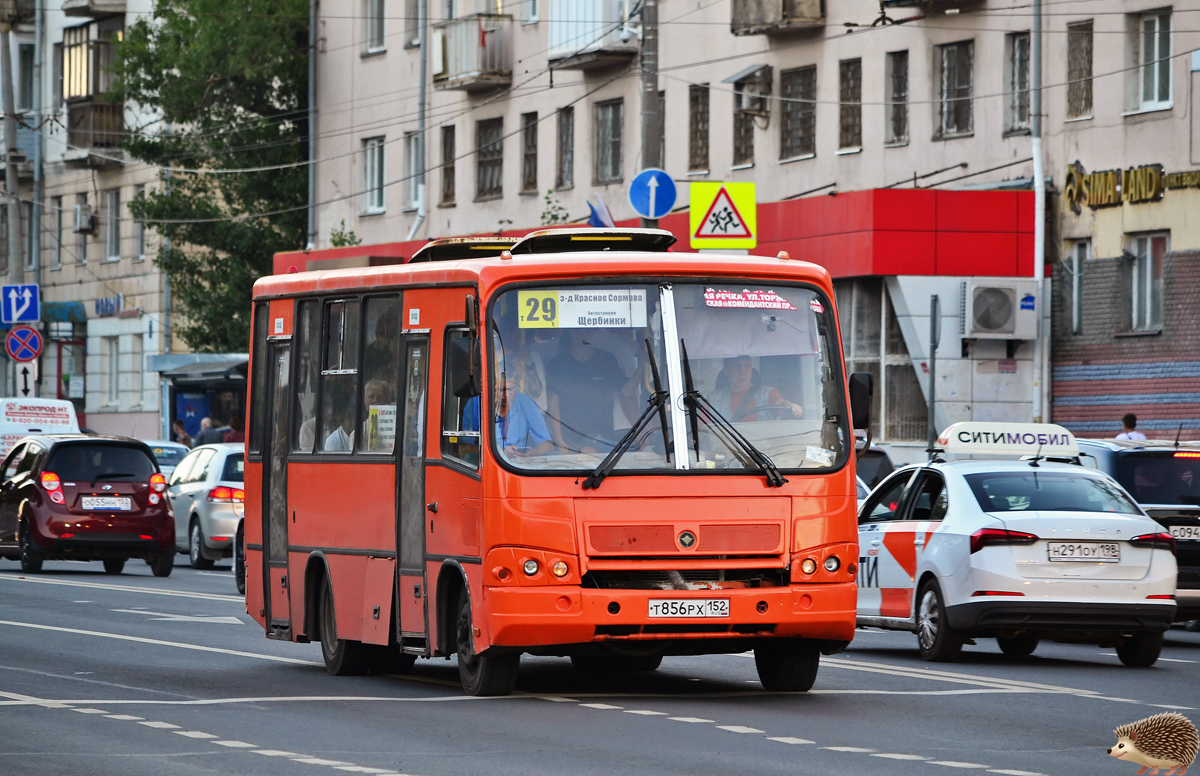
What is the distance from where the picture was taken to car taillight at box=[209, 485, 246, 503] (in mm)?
30828

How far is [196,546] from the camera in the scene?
3180 centimetres

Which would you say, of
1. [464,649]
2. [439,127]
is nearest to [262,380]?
[464,649]

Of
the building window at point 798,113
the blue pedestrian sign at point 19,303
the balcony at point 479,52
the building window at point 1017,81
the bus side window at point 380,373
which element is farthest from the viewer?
the blue pedestrian sign at point 19,303

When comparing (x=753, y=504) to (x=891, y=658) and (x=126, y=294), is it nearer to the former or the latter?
(x=891, y=658)

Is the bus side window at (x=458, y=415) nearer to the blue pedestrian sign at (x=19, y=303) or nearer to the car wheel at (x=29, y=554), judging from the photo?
the car wheel at (x=29, y=554)

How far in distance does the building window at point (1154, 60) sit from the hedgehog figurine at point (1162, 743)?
2304cm

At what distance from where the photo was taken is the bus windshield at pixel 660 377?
1308 cm

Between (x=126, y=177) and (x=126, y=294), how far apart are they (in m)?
3.04

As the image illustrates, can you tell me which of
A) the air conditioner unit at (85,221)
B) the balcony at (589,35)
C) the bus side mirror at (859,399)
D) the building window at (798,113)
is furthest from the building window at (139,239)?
the bus side mirror at (859,399)

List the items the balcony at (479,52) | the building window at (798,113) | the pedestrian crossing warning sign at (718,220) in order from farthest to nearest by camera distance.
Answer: the balcony at (479,52)
the building window at (798,113)
the pedestrian crossing warning sign at (718,220)

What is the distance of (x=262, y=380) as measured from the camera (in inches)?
657

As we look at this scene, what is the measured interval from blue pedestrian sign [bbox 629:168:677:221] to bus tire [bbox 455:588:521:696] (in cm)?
1236

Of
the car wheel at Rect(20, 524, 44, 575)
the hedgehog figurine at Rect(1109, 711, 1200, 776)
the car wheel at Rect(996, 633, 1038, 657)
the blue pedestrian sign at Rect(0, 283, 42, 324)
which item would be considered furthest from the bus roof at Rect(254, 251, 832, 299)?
the blue pedestrian sign at Rect(0, 283, 42, 324)

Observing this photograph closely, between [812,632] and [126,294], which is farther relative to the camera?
[126,294]
